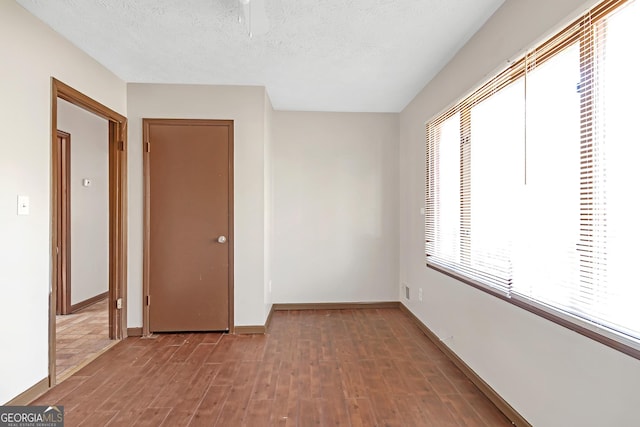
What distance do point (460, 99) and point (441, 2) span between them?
0.84m

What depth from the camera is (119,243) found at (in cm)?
346

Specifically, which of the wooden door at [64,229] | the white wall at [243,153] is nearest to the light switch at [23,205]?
the white wall at [243,153]

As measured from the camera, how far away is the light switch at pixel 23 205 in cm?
221

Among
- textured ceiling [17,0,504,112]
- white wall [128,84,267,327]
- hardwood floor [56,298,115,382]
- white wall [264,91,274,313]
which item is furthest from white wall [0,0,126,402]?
white wall [264,91,274,313]

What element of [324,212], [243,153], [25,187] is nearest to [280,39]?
[243,153]

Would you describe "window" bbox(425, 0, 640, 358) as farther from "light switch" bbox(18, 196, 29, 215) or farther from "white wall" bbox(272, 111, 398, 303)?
"light switch" bbox(18, 196, 29, 215)

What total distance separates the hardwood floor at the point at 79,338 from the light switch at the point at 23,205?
50.0 inches

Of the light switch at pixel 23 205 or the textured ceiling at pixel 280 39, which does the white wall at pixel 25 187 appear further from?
the textured ceiling at pixel 280 39

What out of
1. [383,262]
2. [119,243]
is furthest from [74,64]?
[383,262]

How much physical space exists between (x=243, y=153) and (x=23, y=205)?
1.88 m

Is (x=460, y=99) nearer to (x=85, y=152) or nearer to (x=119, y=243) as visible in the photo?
(x=119, y=243)

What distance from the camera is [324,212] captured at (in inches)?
181

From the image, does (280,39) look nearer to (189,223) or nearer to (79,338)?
(189,223)

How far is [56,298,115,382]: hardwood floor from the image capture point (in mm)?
2881
